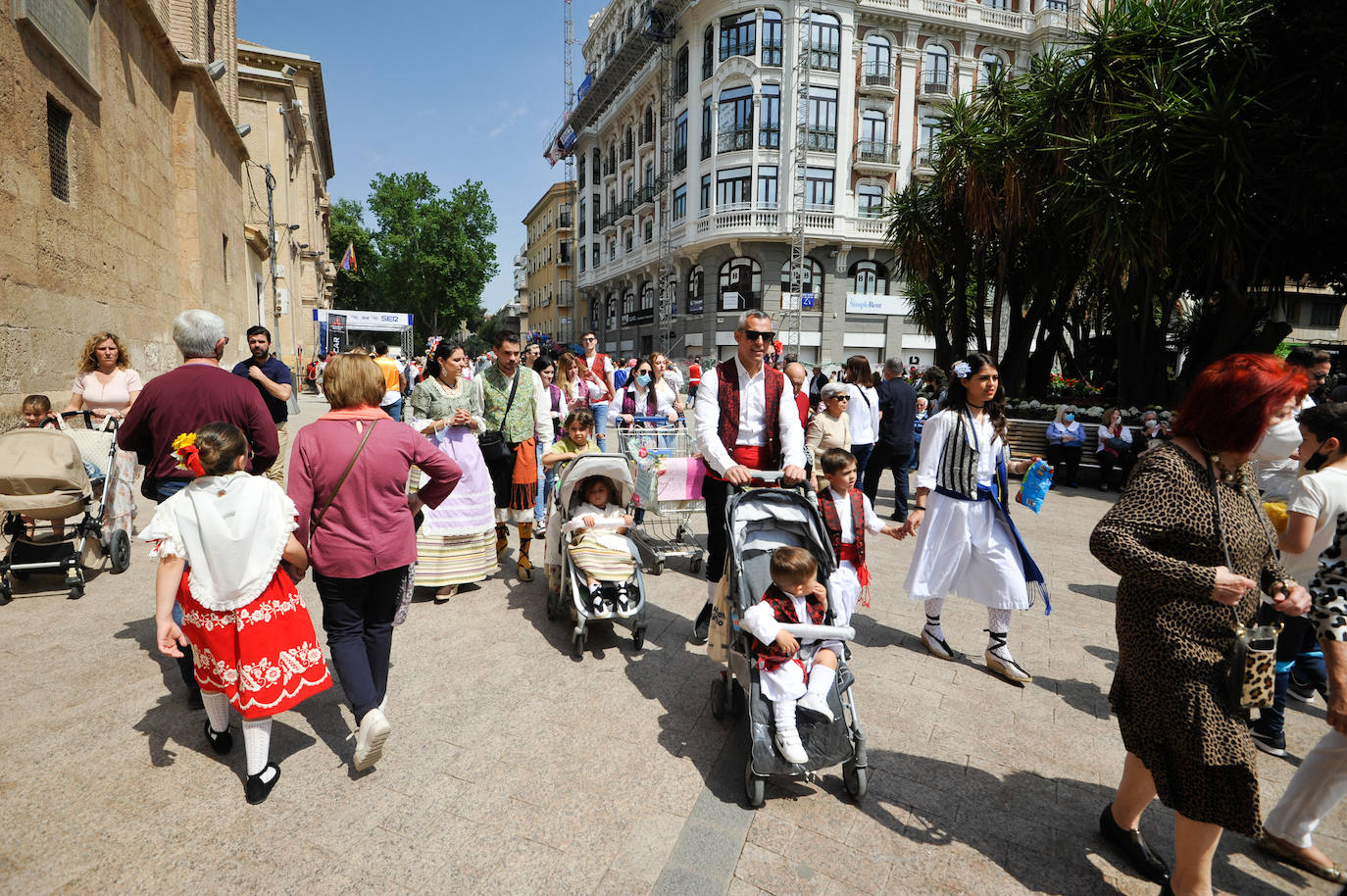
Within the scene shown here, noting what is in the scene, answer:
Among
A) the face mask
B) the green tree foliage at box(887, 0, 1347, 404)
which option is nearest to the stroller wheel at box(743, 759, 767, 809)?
the face mask

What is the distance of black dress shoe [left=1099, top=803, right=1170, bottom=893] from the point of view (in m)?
2.60

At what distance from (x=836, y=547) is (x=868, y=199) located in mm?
35190

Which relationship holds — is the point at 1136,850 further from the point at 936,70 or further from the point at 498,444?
the point at 936,70

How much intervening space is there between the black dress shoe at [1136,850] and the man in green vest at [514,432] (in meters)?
4.57

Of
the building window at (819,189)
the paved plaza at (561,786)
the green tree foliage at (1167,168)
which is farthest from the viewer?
the building window at (819,189)

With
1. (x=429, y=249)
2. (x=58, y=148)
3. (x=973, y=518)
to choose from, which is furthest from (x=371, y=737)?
(x=429, y=249)

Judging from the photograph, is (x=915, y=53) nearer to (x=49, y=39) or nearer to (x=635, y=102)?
(x=635, y=102)

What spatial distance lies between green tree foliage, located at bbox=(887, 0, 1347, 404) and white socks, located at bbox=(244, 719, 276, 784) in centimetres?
1405

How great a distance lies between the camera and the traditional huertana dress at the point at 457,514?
558cm

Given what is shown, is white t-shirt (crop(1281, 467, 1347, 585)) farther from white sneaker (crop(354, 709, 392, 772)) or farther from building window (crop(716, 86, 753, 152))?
building window (crop(716, 86, 753, 152))

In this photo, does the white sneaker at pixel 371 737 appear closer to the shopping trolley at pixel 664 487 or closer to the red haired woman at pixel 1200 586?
the red haired woman at pixel 1200 586

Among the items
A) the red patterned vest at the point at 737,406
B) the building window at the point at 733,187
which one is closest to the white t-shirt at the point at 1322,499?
the red patterned vest at the point at 737,406

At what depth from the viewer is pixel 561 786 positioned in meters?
3.09

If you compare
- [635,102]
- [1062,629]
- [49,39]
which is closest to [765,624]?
[1062,629]
